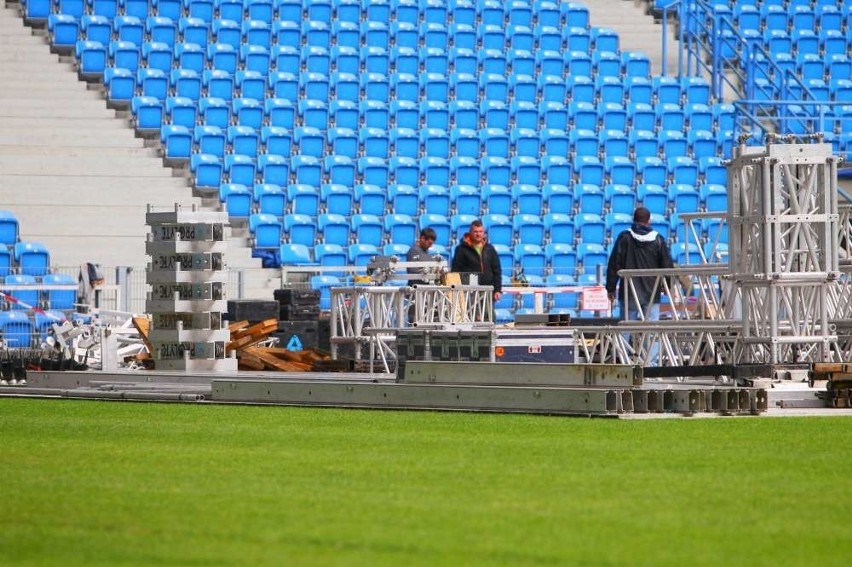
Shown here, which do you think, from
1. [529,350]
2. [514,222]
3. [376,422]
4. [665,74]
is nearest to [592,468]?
[376,422]

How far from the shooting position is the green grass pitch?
256 inches

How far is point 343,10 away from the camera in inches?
1291

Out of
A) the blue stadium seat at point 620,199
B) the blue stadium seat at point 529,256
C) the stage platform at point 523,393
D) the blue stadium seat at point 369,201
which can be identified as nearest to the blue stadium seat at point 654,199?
the blue stadium seat at point 620,199

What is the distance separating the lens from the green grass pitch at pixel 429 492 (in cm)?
651

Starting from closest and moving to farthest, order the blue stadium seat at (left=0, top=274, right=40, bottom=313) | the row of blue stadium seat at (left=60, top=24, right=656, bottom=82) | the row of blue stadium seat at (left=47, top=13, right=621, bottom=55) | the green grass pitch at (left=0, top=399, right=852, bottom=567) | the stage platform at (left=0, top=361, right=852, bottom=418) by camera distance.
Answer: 1. the green grass pitch at (left=0, top=399, right=852, bottom=567)
2. the stage platform at (left=0, top=361, right=852, bottom=418)
3. the blue stadium seat at (left=0, top=274, right=40, bottom=313)
4. the row of blue stadium seat at (left=60, top=24, right=656, bottom=82)
5. the row of blue stadium seat at (left=47, top=13, right=621, bottom=55)

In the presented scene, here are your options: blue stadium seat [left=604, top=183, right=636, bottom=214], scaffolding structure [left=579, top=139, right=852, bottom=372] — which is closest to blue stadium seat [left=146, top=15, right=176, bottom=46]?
blue stadium seat [left=604, top=183, right=636, bottom=214]

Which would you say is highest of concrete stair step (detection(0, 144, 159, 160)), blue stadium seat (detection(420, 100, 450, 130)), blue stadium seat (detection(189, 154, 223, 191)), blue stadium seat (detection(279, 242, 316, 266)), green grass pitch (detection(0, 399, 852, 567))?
blue stadium seat (detection(420, 100, 450, 130))

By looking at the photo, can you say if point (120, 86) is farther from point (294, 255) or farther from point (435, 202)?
point (435, 202)

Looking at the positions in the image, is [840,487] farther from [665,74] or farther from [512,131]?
[665,74]

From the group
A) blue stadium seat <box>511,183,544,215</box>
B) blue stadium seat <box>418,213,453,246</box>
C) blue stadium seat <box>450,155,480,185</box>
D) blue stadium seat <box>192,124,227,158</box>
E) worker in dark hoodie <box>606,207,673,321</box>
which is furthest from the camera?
blue stadium seat <box>450,155,480,185</box>

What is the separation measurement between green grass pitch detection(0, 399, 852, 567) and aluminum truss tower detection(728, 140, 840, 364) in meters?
3.08

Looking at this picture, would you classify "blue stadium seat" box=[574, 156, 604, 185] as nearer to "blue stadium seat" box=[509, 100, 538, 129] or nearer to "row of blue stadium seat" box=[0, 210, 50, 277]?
"blue stadium seat" box=[509, 100, 538, 129]

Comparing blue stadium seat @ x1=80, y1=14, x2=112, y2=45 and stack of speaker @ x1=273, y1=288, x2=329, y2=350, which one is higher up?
blue stadium seat @ x1=80, y1=14, x2=112, y2=45

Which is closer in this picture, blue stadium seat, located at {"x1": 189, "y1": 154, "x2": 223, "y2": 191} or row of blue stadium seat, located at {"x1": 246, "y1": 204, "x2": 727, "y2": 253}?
row of blue stadium seat, located at {"x1": 246, "y1": 204, "x2": 727, "y2": 253}
